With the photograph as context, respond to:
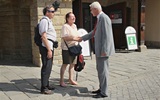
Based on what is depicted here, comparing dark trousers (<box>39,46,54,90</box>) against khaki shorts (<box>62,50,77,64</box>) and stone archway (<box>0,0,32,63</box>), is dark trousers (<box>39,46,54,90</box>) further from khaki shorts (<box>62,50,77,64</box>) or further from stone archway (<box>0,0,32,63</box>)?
stone archway (<box>0,0,32,63</box>)

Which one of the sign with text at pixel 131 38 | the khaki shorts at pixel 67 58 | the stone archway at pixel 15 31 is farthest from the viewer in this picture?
the sign with text at pixel 131 38

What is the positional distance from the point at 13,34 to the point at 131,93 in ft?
15.9

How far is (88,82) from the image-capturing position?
16.8ft

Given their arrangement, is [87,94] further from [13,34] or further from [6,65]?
[13,34]

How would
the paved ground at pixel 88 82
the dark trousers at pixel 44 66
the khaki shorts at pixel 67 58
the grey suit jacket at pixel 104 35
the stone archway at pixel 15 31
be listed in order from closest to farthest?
the grey suit jacket at pixel 104 35 → the dark trousers at pixel 44 66 → the paved ground at pixel 88 82 → the khaki shorts at pixel 67 58 → the stone archway at pixel 15 31

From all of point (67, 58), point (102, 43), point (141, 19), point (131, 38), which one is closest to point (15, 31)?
point (67, 58)

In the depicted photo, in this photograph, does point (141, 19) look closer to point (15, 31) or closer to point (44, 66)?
point (15, 31)

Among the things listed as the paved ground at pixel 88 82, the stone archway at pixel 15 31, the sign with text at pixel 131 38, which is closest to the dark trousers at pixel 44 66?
the paved ground at pixel 88 82

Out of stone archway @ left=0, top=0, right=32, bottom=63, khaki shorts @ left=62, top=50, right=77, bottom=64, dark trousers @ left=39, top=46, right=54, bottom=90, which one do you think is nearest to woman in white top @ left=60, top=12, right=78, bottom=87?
khaki shorts @ left=62, top=50, right=77, bottom=64

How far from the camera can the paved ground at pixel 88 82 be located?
14.3ft

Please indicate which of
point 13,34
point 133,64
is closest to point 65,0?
point 13,34

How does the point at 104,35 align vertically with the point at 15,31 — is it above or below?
below

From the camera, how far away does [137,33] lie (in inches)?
391

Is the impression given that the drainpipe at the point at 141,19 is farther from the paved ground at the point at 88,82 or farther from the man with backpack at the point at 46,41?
the man with backpack at the point at 46,41
